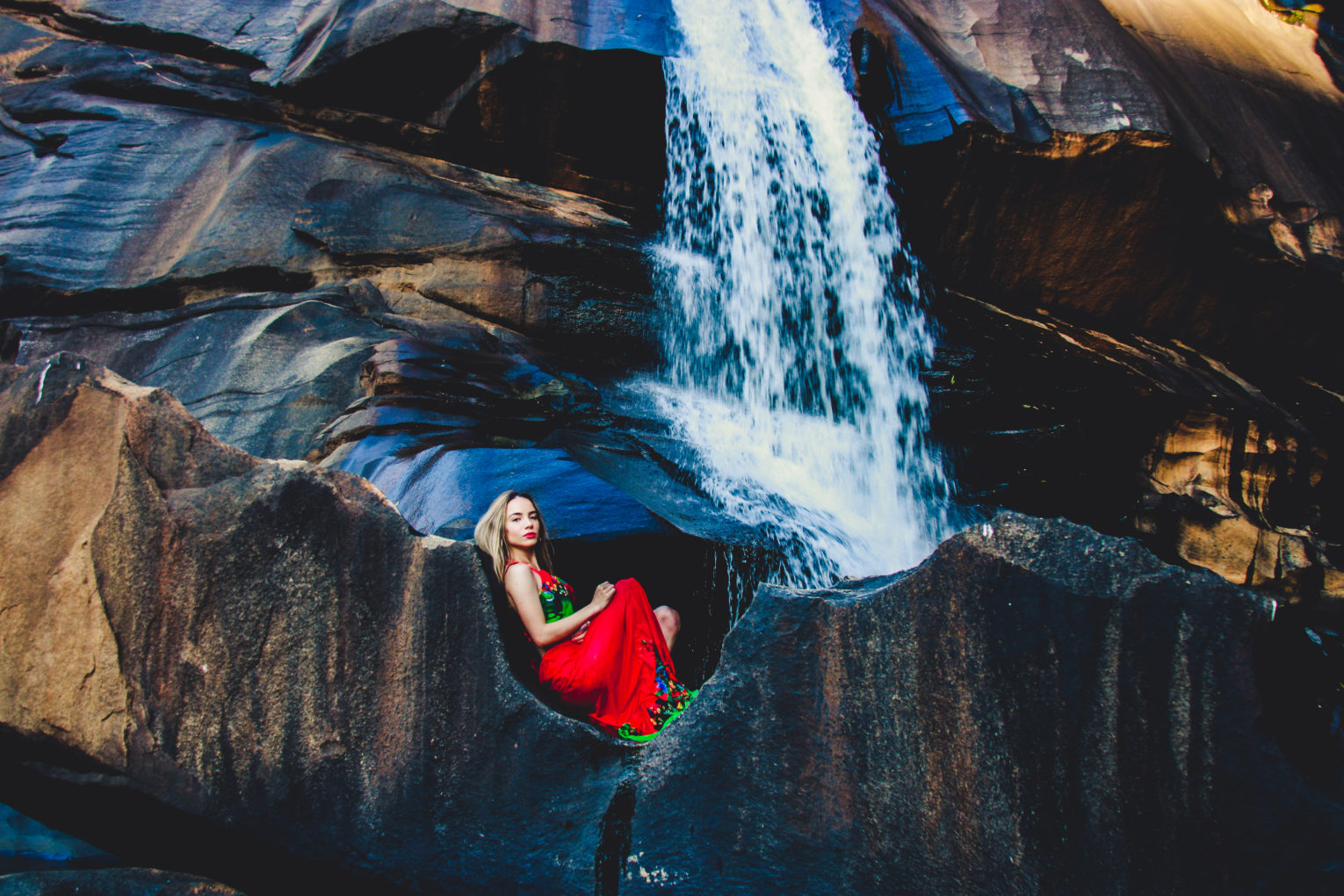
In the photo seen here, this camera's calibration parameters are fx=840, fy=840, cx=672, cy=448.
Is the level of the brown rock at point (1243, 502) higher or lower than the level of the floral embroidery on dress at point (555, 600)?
lower

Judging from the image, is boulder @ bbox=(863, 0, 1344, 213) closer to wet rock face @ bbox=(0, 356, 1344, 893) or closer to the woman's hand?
the woman's hand

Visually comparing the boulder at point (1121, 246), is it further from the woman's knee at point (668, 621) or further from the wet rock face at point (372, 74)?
the woman's knee at point (668, 621)

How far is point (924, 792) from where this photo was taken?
241 cm

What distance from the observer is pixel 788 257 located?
822cm

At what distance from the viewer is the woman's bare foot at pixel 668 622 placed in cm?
372

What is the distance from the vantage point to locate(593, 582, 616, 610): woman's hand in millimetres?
3373

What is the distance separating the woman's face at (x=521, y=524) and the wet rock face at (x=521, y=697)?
0.58 m

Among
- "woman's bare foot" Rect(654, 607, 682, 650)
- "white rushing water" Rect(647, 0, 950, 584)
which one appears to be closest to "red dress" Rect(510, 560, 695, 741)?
"woman's bare foot" Rect(654, 607, 682, 650)

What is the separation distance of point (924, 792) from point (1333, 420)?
8715 mm

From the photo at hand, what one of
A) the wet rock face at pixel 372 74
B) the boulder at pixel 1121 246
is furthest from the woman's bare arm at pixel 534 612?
the boulder at pixel 1121 246

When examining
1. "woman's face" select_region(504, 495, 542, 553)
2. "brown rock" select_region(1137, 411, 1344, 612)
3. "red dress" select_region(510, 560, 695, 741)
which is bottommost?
"brown rock" select_region(1137, 411, 1344, 612)

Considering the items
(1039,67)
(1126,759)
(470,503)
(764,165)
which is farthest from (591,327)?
(1126,759)

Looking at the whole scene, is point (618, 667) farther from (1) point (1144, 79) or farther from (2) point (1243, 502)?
(1) point (1144, 79)

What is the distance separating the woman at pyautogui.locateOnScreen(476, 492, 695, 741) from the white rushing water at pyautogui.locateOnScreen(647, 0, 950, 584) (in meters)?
3.90
